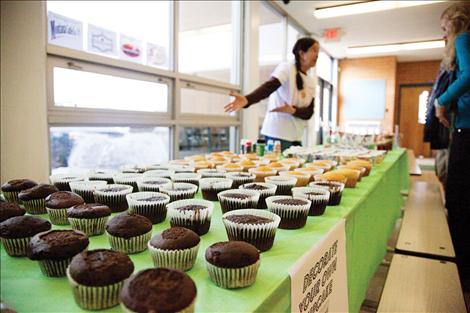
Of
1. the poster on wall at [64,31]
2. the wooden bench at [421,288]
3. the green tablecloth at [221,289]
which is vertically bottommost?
the wooden bench at [421,288]

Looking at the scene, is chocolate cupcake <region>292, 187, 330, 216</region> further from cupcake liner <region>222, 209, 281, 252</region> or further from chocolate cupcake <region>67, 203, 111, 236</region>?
chocolate cupcake <region>67, 203, 111, 236</region>

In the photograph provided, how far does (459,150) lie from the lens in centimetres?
231

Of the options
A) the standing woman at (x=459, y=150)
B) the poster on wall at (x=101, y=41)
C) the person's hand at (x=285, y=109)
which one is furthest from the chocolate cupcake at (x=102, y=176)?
the standing woman at (x=459, y=150)

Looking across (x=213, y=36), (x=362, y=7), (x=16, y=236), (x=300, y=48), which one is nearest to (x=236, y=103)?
(x=300, y=48)

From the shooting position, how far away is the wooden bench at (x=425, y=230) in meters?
1.86

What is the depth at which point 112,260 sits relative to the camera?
58cm

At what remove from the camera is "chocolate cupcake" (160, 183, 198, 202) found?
1.13 meters

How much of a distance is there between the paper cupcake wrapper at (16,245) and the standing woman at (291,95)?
1951 mm

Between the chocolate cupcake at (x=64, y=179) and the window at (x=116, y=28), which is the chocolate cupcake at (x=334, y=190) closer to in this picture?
the chocolate cupcake at (x=64, y=179)

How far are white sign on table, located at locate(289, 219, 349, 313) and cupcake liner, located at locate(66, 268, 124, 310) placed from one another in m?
0.34

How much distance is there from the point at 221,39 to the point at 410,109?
777cm

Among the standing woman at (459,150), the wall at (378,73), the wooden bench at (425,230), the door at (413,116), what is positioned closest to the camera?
the wooden bench at (425,230)

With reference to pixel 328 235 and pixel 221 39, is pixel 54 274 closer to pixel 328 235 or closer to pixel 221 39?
pixel 328 235

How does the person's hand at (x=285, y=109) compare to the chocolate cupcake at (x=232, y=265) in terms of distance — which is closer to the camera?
the chocolate cupcake at (x=232, y=265)
